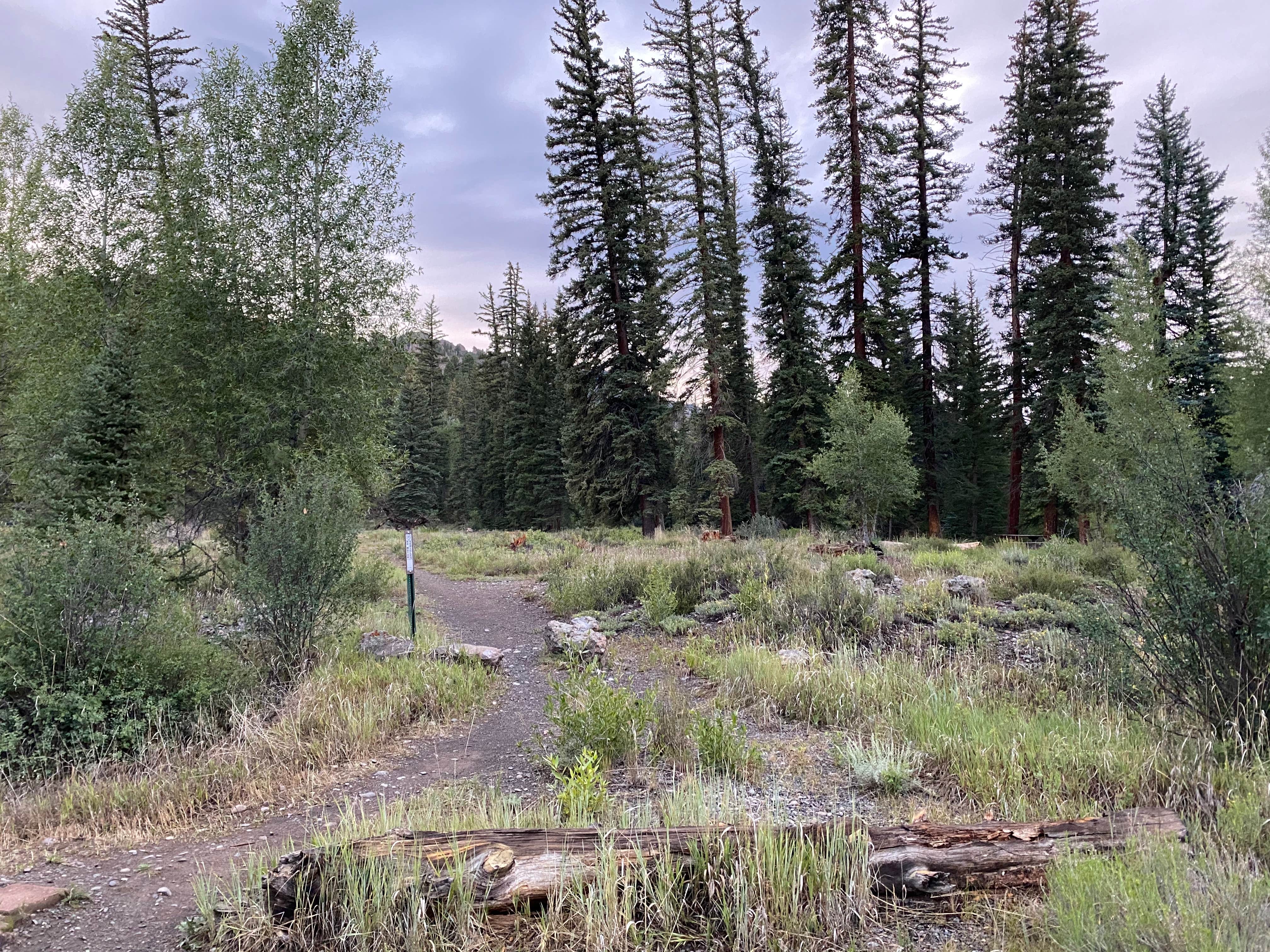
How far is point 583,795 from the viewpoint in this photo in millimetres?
3303

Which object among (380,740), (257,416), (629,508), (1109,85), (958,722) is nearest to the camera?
(958,722)

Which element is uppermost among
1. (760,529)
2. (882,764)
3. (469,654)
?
(760,529)

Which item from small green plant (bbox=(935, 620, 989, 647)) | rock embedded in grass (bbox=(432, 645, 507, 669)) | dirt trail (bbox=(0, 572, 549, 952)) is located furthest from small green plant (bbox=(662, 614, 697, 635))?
small green plant (bbox=(935, 620, 989, 647))

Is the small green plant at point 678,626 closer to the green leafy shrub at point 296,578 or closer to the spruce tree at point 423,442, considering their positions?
the green leafy shrub at point 296,578

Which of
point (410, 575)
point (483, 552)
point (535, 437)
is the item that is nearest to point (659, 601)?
point (410, 575)

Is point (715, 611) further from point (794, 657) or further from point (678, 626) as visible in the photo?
point (794, 657)

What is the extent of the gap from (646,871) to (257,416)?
1025 cm

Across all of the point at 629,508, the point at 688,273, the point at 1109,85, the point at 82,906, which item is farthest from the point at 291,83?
the point at 1109,85

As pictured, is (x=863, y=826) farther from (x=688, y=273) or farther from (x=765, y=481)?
(x=765, y=481)

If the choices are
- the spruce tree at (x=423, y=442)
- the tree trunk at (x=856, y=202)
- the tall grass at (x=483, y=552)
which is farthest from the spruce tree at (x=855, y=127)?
the spruce tree at (x=423, y=442)

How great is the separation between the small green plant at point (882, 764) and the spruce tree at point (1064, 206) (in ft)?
66.2

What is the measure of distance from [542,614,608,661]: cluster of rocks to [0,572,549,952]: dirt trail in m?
0.49

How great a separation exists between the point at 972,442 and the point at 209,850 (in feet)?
132

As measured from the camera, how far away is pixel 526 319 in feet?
143
